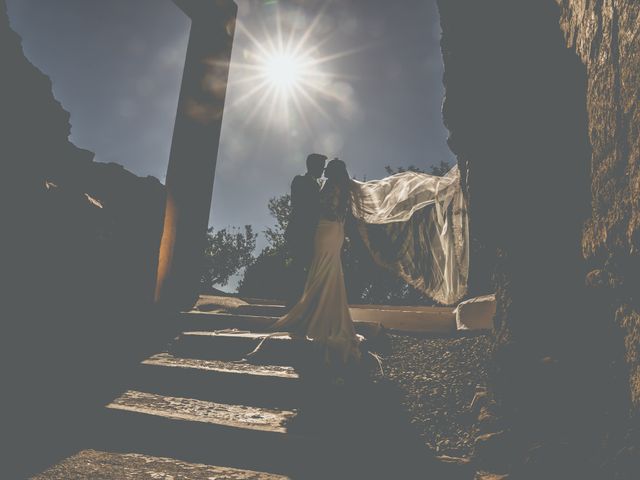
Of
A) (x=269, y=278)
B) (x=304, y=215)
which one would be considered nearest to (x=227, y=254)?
(x=269, y=278)

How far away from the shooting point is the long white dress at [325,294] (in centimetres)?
421

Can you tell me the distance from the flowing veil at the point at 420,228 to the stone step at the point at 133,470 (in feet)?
8.84

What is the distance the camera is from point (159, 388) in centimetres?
371

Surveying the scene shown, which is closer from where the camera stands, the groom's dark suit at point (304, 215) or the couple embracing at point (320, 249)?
the couple embracing at point (320, 249)

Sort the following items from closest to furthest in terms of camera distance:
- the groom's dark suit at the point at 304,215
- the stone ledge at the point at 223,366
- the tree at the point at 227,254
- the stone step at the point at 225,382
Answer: the stone step at the point at 225,382 < the stone ledge at the point at 223,366 < the groom's dark suit at the point at 304,215 < the tree at the point at 227,254

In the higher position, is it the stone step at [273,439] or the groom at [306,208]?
the groom at [306,208]

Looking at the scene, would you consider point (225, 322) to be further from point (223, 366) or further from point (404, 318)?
point (404, 318)

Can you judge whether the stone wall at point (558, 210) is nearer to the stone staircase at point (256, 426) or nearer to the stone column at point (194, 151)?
the stone staircase at point (256, 426)

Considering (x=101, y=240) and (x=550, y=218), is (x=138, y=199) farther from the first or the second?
Result: (x=550, y=218)

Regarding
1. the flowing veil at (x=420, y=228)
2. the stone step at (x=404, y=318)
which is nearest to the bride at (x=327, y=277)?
the flowing veil at (x=420, y=228)

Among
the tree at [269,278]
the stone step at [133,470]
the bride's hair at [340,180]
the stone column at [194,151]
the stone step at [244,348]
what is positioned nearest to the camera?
the stone step at [133,470]

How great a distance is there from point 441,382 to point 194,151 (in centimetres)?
533

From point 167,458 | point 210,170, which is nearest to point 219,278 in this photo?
point 210,170

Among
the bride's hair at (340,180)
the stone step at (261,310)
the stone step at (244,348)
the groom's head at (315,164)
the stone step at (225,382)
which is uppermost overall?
the groom's head at (315,164)
